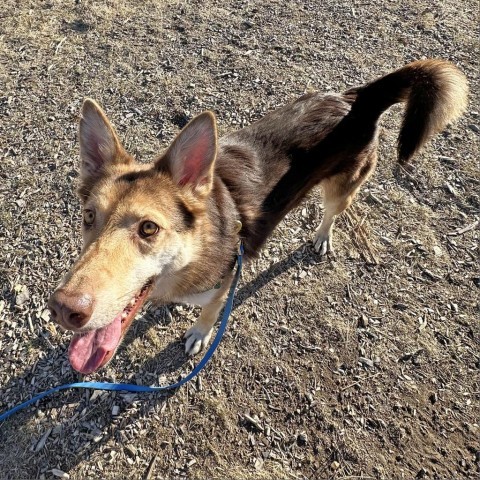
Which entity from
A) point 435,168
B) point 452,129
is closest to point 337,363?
point 435,168

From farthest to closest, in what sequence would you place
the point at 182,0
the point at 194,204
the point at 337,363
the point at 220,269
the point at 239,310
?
the point at 182,0 → the point at 239,310 → the point at 337,363 → the point at 220,269 → the point at 194,204

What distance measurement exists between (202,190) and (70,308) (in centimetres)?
122

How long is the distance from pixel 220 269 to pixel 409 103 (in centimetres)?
206

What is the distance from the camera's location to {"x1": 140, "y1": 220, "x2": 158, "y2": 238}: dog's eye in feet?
8.54

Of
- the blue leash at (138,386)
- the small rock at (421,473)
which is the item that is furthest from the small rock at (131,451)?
the small rock at (421,473)

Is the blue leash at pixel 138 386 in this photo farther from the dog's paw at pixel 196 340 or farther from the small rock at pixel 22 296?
the small rock at pixel 22 296

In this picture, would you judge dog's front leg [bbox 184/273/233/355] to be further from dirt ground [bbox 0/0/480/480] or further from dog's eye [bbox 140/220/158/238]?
dog's eye [bbox 140/220/158/238]

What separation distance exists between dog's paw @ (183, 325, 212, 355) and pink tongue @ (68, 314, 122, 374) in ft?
4.05

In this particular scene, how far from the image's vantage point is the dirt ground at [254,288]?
342cm

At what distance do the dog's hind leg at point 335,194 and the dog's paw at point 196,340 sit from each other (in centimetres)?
162

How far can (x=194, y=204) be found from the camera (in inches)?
112

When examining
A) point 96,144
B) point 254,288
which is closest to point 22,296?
point 96,144

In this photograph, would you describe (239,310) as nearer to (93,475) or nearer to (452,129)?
(93,475)

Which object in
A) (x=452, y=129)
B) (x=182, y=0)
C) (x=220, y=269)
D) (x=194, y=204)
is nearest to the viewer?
(x=194, y=204)
